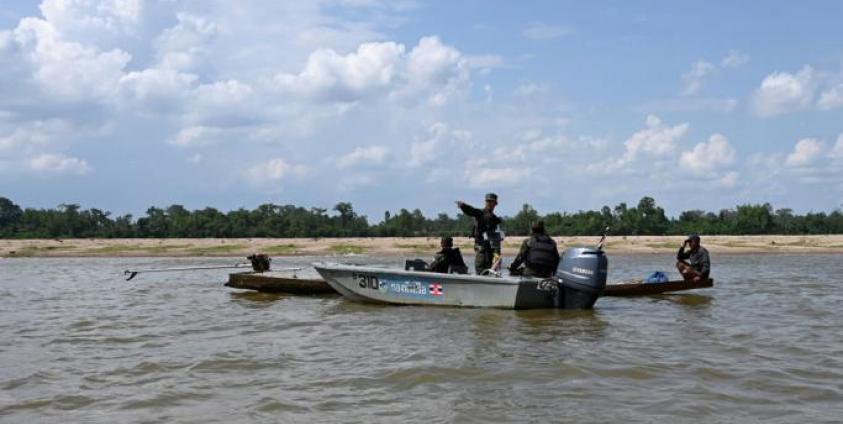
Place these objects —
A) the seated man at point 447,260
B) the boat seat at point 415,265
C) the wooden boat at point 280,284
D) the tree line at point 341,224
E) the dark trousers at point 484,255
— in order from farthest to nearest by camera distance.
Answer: the tree line at point 341,224 → the wooden boat at point 280,284 → the boat seat at point 415,265 → the seated man at point 447,260 → the dark trousers at point 484,255

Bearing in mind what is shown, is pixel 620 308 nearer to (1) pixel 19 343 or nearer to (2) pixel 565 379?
(2) pixel 565 379

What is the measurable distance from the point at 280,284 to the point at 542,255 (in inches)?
258

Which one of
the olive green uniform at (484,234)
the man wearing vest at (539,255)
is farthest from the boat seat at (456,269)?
the man wearing vest at (539,255)

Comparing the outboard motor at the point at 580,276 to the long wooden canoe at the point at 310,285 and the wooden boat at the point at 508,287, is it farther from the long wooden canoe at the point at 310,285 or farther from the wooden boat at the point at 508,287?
the long wooden canoe at the point at 310,285

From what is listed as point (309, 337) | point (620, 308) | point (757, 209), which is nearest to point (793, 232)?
point (757, 209)

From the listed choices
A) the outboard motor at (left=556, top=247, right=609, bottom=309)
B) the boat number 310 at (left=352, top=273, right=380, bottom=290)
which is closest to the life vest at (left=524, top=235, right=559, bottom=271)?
the outboard motor at (left=556, top=247, right=609, bottom=309)

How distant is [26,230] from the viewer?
Result: 81.7 m

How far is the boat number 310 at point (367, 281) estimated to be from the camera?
14.6 m

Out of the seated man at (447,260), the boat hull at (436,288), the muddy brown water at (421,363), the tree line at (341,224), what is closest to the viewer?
the muddy brown water at (421,363)

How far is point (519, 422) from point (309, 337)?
17.4ft

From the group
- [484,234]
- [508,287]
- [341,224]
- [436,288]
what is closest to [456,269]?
[436,288]

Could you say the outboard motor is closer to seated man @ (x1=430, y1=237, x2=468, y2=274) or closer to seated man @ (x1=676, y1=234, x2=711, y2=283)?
seated man @ (x1=430, y1=237, x2=468, y2=274)

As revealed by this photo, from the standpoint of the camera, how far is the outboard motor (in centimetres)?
1275

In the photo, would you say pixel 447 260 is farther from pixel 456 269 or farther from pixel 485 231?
pixel 485 231
